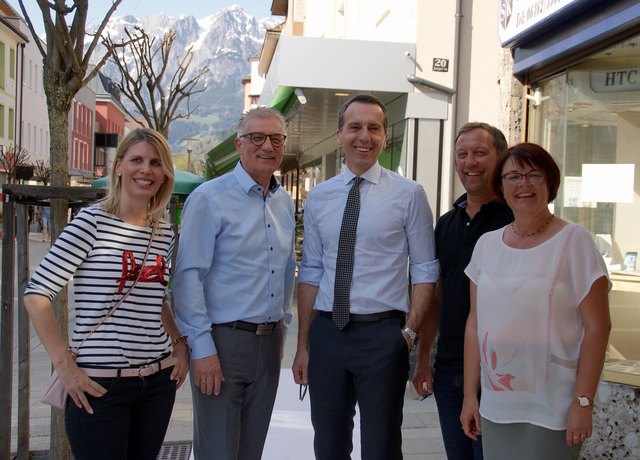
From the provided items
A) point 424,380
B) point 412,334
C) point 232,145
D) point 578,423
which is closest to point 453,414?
point 424,380

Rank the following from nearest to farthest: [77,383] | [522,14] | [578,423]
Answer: [578,423], [77,383], [522,14]

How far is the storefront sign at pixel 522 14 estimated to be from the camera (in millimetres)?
4708

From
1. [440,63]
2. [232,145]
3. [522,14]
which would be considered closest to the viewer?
[522,14]

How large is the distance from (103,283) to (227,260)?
0.61 m

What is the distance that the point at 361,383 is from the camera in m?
3.20

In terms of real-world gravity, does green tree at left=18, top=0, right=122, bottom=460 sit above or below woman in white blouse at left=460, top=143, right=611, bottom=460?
above

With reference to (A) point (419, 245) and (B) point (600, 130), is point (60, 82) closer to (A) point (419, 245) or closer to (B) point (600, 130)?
(A) point (419, 245)

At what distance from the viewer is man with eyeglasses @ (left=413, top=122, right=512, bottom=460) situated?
10.3 feet

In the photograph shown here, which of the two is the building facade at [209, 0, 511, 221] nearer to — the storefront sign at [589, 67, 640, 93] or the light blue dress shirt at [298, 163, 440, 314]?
the storefront sign at [589, 67, 640, 93]

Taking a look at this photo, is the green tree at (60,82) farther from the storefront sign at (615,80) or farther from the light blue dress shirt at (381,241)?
the storefront sign at (615,80)

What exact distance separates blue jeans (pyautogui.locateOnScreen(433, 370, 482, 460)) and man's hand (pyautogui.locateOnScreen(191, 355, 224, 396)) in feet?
3.36

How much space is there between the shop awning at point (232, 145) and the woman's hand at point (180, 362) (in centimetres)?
385

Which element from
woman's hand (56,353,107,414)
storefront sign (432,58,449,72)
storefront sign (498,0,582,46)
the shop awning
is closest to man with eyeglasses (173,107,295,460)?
woman's hand (56,353,107,414)

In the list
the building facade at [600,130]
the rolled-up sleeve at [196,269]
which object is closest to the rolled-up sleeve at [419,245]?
the rolled-up sleeve at [196,269]
